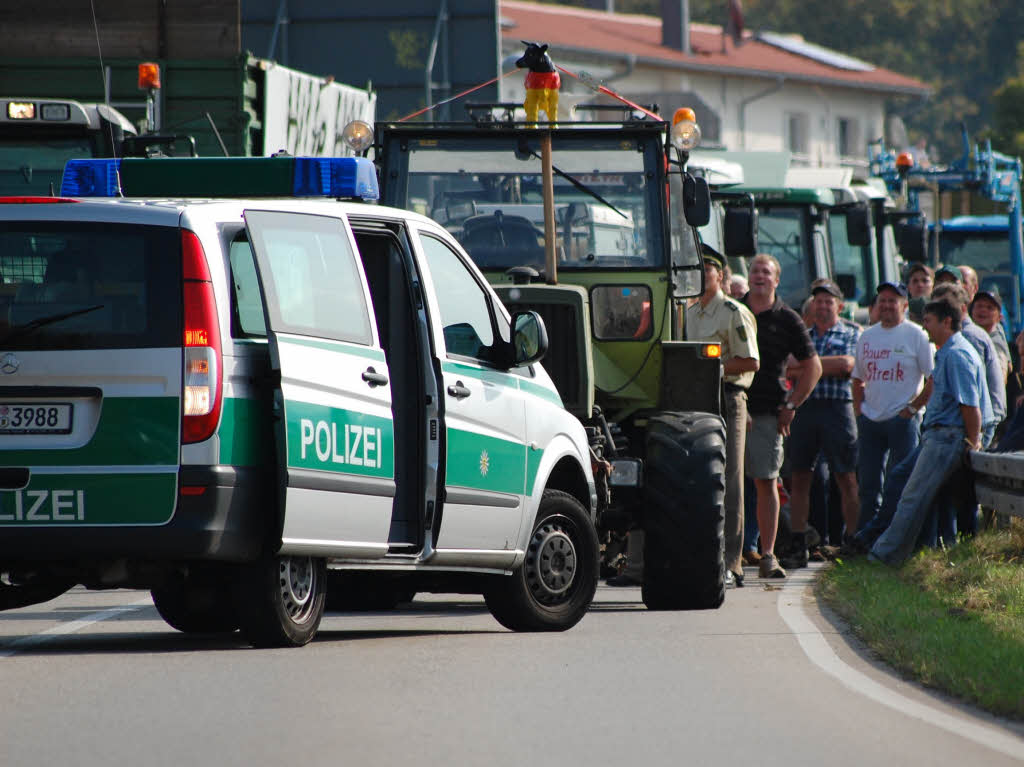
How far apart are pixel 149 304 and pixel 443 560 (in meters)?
2.00

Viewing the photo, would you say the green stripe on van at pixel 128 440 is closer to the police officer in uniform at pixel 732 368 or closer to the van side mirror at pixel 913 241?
the police officer in uniform at pixel 732 368

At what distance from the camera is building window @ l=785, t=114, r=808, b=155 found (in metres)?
70.4

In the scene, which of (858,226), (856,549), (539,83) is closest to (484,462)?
Answer: (539,83)

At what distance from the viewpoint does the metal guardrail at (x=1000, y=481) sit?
13094mm

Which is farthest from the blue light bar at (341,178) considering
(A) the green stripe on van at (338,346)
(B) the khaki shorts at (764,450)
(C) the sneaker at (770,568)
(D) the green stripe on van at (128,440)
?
(B) the khaki shorts at (764,450)

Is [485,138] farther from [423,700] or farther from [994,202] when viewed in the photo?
[994,202]

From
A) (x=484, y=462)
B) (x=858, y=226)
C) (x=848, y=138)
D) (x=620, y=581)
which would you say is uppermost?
(x=848, y=138)

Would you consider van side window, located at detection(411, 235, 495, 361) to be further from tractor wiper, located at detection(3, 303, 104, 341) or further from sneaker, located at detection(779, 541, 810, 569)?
sneaker, located at detection(779, 541, 810, 569)

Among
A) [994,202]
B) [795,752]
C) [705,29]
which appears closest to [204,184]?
[795,752]

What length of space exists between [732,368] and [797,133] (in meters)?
58.2

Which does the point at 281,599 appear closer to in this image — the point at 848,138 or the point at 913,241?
the point at 913,241

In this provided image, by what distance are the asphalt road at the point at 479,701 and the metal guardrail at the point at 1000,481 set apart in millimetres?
2609

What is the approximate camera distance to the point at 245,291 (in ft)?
29.4

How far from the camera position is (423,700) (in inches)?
311
